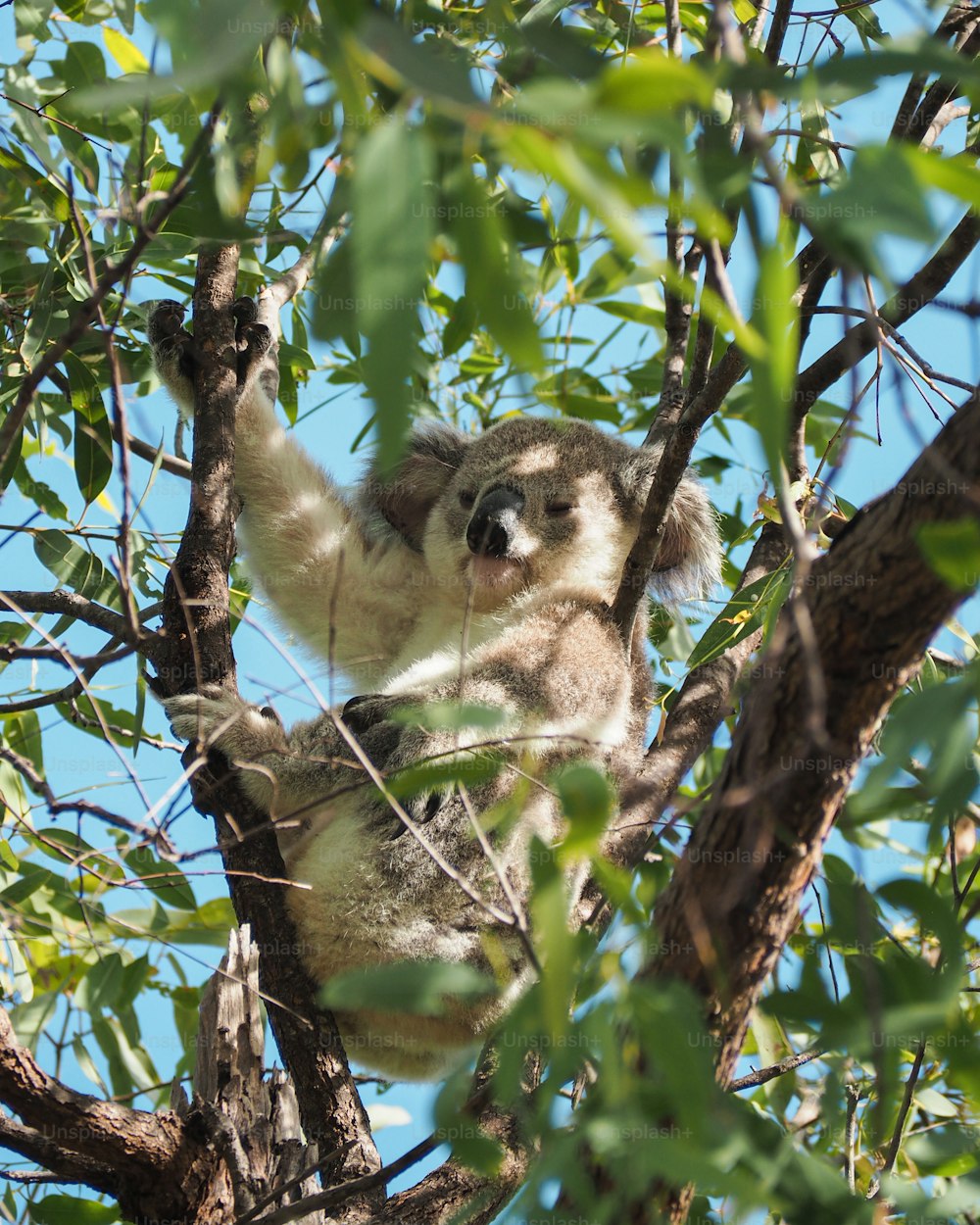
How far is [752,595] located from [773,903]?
145cm

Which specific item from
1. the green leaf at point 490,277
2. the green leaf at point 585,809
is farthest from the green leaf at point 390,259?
the green leaf at point 585,809

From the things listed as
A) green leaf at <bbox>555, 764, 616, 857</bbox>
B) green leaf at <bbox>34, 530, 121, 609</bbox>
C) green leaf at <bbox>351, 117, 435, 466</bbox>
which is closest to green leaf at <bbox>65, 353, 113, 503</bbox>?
green leaf at <bbox>34, 530, 121, 609</bbox>

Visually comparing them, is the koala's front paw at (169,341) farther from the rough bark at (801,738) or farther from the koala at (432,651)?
the rough bark at (801,738)

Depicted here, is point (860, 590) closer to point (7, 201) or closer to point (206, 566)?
point (206, 566)

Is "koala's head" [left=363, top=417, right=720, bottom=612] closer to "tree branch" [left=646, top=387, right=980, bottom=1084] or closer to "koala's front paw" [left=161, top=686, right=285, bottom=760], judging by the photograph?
"koala's front paw" [left=161, top=686, right=285, bottom=760]

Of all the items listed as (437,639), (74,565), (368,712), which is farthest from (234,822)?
(437,639)

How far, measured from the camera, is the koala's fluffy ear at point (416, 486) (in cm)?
402

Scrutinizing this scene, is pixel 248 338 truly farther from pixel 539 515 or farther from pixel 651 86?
pixel 651 86

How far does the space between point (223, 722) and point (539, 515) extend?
4.44ft

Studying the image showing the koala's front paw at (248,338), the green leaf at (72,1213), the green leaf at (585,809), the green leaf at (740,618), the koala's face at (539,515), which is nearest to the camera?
the green leaf at (585,809)

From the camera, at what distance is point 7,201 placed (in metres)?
3.05

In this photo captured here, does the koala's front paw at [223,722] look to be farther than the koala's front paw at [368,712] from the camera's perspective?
No

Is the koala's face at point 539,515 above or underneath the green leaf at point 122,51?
underneath

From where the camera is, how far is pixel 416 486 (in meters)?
4.05
